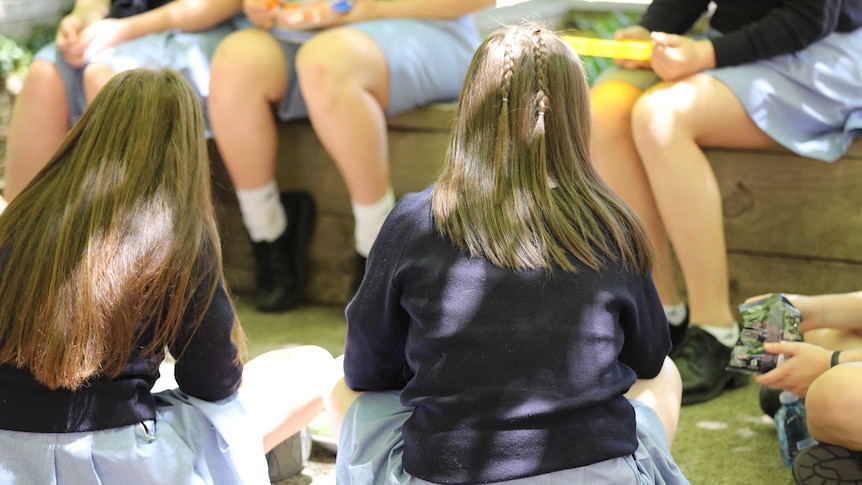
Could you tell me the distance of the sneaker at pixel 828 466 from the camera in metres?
1.46

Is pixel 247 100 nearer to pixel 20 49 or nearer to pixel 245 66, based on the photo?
pixel 245 66

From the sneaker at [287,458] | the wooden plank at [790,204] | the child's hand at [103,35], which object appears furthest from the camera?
the child's hand at [103,35]

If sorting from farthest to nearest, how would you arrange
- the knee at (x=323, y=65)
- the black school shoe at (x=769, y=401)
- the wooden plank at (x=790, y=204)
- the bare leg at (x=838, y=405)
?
the knee at (x=323, y=65) → the wooden plank at (x=790, y=204) → the black school shoe at (x=769, y=401) → the bare leg at (x=838, y=405)

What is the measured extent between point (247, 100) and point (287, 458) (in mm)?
953

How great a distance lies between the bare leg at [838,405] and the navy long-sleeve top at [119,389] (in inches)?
34.0

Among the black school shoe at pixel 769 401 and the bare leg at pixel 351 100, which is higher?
the bare leg at pixel 351 100


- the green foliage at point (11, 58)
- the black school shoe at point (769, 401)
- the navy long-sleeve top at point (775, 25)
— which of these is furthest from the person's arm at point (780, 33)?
the green foliage at point (11, 58)

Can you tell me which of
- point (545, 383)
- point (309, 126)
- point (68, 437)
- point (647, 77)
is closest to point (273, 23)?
point (309, 126)

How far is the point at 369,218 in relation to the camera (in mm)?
2262

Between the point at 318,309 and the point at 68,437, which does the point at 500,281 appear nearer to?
the point at 68,437

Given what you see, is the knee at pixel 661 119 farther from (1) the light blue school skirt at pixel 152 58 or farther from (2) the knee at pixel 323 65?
(1) the light blue school skirt at pixel 152 58

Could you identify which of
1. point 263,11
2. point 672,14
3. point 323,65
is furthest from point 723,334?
point 263,11

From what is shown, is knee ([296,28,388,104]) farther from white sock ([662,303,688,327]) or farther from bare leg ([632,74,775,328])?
white sock ([662,303,688,327])

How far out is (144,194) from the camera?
1.37 m
